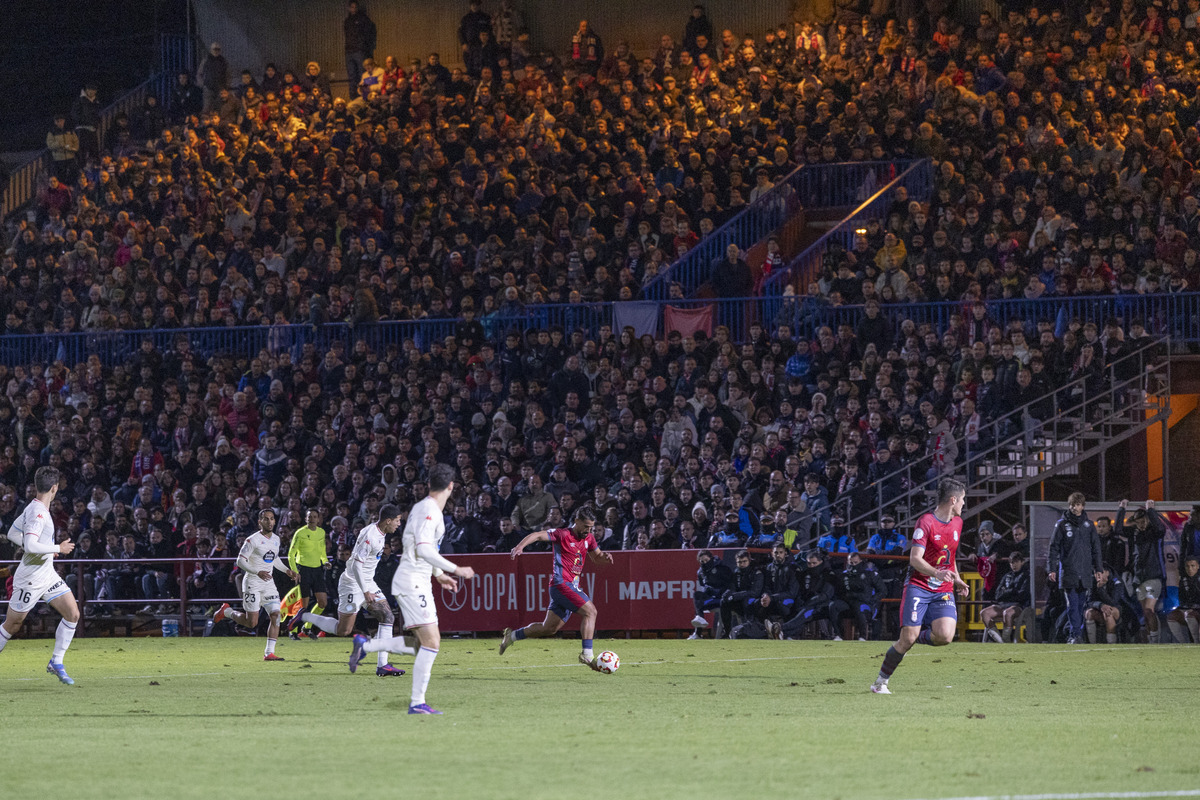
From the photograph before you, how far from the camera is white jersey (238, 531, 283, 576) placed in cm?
2333

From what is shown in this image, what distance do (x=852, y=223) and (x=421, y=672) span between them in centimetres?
1862

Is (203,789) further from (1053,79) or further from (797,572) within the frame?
(1053,79)

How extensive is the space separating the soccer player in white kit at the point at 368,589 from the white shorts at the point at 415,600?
2584mm

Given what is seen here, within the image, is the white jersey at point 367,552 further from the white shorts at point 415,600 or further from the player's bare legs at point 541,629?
the white shorts at point 415,600

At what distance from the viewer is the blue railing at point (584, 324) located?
1040 inches

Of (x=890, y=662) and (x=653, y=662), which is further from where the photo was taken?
(x=653, y=662)

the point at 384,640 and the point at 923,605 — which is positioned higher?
A: the point at 923,605

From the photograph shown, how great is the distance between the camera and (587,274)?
Result: 30641 millimetres

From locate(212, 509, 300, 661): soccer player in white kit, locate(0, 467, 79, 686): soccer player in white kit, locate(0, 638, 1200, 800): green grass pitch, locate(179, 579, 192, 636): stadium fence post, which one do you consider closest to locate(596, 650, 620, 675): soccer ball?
locate(0, 638, 1200, 800): green grass pitch

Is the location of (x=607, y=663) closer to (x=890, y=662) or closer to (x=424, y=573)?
(x=890, y=662)

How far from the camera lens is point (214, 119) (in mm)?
38656

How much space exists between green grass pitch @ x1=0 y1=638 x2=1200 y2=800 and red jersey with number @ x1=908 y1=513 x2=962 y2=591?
946mm

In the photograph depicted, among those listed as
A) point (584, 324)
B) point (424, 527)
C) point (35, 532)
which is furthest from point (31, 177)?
→ point (424, 527)

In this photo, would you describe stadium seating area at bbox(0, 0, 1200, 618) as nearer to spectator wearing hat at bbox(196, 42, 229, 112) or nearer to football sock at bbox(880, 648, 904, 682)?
spectator wearing hat at bbox(196, 42, 229, 112)
